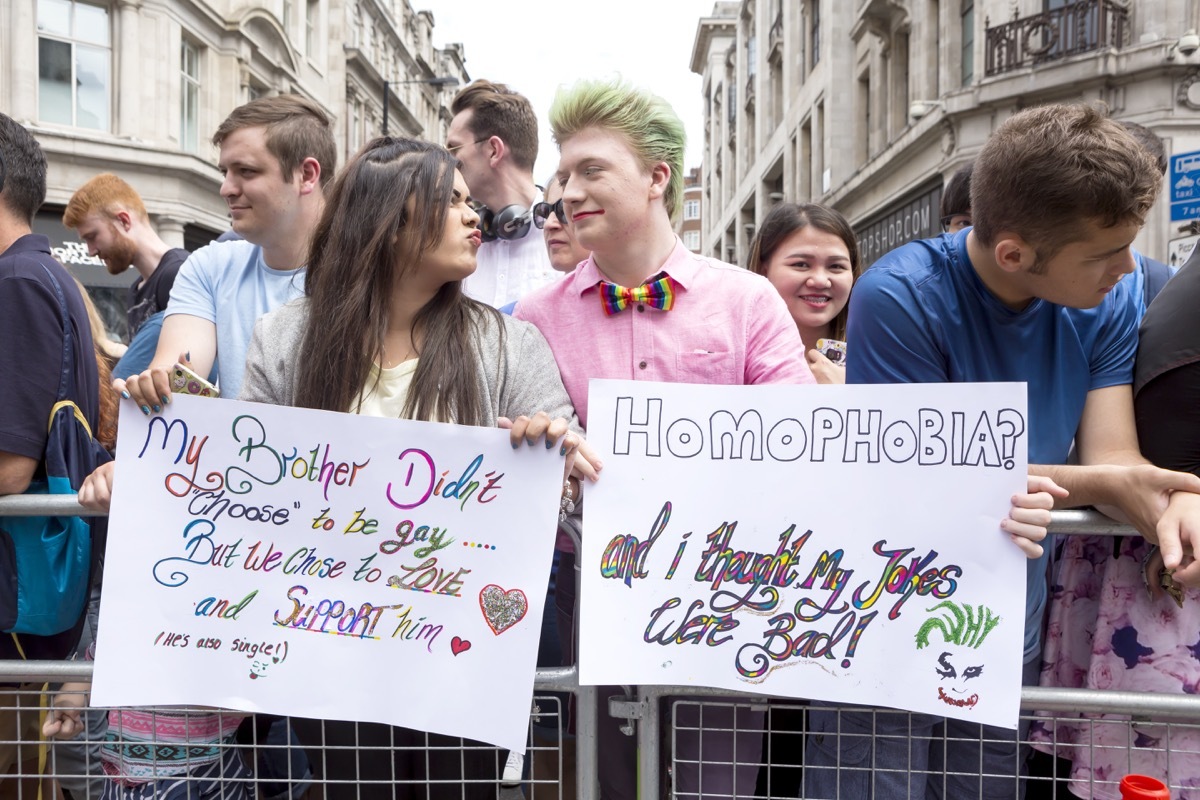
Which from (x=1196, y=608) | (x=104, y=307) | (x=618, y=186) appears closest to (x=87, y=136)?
(x=104, y=307)

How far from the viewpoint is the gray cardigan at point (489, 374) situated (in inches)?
78.5

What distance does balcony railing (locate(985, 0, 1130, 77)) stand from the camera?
512 inches

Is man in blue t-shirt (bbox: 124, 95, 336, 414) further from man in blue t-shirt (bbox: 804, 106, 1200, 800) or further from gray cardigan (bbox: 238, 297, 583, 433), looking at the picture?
man in blue t-shirt (bbox: 804, 106, 1200, 800)

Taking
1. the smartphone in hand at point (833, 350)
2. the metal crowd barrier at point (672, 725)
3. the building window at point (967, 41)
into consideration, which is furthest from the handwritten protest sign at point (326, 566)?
the building window at point (967, 41)

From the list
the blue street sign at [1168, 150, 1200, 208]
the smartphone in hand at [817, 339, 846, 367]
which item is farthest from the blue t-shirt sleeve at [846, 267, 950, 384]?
the blue street sign at [1168, 150, 1200, 208]

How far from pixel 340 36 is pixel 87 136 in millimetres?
16153

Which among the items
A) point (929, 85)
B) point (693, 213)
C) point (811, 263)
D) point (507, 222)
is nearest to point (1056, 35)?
point (929, 85)

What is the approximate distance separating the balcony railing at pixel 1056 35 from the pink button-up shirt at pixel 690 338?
13.5 metres

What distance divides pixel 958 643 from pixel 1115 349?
2.45 feet

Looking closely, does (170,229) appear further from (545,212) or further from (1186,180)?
(545,212)

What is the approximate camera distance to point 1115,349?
1923 mm

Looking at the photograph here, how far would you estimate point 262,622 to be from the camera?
1801 millimetres

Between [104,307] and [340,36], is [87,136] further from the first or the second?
[340,36]

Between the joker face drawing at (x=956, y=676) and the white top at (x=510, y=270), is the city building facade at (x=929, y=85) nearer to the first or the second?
the white top at (x=510, y=270)
